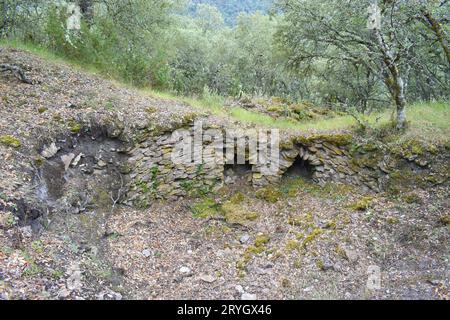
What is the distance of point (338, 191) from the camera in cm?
746

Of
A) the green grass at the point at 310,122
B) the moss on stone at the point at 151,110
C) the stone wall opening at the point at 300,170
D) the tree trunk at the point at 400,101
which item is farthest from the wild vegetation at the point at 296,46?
the moss on stone at the point at 151,110

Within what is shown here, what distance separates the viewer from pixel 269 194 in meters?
7.54

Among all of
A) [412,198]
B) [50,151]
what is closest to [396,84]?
[412,198]

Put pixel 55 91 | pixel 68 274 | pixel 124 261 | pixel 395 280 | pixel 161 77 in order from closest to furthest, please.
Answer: pixel 68 274, pixel 395 280, pixel 124 261, pixel 55 91, pixel 161 77

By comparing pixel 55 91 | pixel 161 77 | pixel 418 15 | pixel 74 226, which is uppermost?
pixel 418 15

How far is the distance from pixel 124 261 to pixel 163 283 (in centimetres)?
76

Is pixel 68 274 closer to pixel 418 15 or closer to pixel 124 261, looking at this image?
pixel 124 261

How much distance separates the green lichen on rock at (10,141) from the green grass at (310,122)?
3.92m

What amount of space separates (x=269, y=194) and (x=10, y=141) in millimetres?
4844

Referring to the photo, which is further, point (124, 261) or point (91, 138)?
point (91, 138)

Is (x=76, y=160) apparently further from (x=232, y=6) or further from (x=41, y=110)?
(x=232, y=6)

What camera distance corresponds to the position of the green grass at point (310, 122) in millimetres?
8023

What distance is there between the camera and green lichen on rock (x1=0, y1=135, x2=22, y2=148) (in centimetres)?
627
